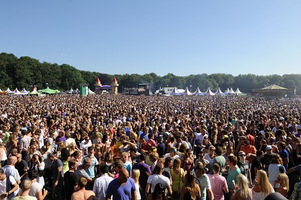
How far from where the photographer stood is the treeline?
251 ft

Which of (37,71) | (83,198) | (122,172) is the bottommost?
(83,198)

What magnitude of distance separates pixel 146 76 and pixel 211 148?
125917 millimetres

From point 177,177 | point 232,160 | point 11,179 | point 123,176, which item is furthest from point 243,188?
point 11,179

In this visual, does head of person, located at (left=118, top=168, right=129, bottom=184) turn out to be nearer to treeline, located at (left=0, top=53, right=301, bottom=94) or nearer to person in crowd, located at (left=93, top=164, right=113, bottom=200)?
person in crowd, located at (left=93, top=164, right=113, bottom=200)

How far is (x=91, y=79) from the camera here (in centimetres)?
12250

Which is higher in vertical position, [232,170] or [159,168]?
[159,168]

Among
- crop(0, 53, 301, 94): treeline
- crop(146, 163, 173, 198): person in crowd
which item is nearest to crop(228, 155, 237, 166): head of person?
crop(146, 163, 173, 198): person in crowd

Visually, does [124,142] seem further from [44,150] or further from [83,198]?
[83,198]

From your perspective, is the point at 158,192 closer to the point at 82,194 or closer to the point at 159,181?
the point at 159,181

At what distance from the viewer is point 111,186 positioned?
3.89 m

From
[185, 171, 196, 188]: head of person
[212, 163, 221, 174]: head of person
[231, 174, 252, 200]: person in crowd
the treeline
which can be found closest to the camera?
[231, 174, 252, 200]: person in crowd

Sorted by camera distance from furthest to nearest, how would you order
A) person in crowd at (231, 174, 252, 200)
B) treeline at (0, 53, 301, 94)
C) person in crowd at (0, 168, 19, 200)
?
treeline at (0, 53, 301, 94) < person in crowd at (0, 168, 19, 200) < person in crowd at (231, 174, 252, 200)

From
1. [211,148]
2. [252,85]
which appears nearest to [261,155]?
[211,148]

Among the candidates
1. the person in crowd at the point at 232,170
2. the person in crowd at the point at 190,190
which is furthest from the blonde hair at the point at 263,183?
the person in crowd at the point at 232,170
